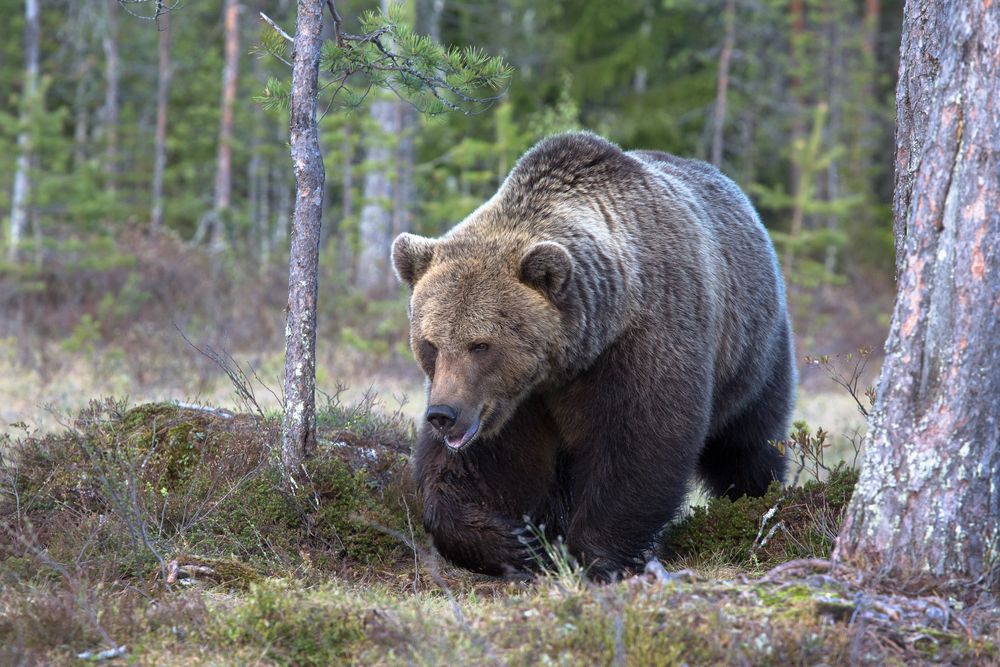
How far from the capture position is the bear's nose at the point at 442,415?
5.08 meters

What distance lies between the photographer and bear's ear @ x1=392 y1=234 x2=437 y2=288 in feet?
18.7

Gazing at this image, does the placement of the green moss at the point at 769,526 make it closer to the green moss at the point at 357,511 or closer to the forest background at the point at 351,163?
the green moss at the point at 357,511

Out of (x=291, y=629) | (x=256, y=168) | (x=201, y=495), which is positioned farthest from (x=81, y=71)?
(x=291, y=629)

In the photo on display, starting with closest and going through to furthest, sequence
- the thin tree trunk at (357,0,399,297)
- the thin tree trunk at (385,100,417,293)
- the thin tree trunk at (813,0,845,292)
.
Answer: the thin tree trunk at (385,100,417,293), the thin tree trunk at (357,0,399,297), the thin tree trunk at (813,0,845,292)

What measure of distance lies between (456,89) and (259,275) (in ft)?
37.2

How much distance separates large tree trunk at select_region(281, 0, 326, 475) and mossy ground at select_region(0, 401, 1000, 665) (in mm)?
501

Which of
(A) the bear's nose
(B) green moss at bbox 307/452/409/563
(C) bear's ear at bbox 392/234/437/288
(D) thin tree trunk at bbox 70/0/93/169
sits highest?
(D) thin tree trunk at bbox 70/0/93/169

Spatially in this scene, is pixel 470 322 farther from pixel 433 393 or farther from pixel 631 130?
pixel 631 130

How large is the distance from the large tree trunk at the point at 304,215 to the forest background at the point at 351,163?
0.46 m

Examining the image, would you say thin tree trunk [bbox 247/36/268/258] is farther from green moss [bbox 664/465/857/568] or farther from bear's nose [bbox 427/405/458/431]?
bear's nose [bbox 427/405/458/431]

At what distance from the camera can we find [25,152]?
1703 cm

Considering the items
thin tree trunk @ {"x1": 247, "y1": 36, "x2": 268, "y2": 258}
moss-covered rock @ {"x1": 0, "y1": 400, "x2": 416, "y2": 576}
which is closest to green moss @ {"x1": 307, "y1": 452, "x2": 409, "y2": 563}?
moss-covered rock @ {"x1": 0, "y1": 400, "x2": 416, "y2": 576}

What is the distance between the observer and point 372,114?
60.4ft

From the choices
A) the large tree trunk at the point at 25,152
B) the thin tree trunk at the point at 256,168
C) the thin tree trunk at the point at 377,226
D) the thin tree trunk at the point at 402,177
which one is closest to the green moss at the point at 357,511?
the thin tree trunk at the point at 402,177
